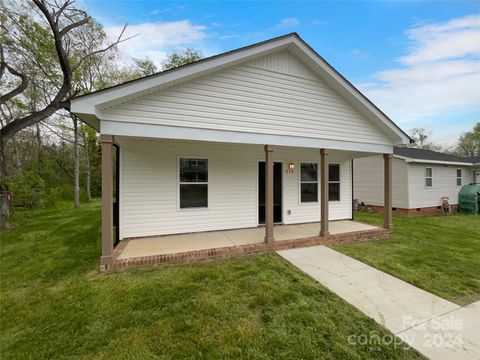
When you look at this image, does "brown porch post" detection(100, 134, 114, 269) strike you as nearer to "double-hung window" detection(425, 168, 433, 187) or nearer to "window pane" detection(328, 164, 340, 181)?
"window pane" detection(328, 164, 340, 181)

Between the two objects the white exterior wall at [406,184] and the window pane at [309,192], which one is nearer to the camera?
the window pane at [309,192]

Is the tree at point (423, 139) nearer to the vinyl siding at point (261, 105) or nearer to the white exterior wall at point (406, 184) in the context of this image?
the white exterior wall at point (406, 184)

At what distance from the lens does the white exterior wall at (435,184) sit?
1135 centimetres

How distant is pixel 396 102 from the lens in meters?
19.0

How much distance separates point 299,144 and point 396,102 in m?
18.8

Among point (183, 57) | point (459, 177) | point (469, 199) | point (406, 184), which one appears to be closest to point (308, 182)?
point (406, 184)

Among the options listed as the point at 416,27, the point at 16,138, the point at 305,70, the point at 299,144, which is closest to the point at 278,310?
the point at 299,144

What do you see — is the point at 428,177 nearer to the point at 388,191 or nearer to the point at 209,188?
the point at 388,191

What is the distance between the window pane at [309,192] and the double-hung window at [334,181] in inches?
29.9

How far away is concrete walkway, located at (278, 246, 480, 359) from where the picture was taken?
2.32m

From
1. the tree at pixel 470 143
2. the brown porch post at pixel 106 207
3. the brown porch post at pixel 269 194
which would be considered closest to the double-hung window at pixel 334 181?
the brown porch post at pixel 269 194

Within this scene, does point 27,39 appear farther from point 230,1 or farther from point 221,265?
point 221,265

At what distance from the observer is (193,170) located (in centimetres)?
635

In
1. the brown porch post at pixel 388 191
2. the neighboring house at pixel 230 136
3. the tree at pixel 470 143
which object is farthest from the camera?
the tree at pixel 470 143
